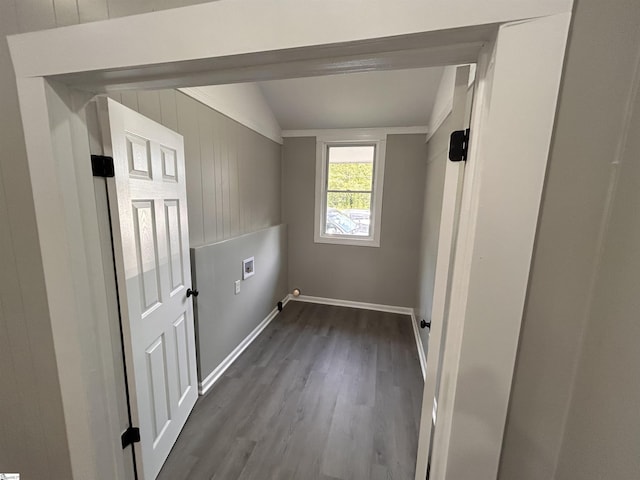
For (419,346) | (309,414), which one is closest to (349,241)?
(419,346)

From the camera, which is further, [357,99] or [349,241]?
[349,241]

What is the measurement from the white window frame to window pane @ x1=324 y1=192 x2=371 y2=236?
65 millimetres

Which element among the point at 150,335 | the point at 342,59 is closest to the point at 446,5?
the point at 342,59

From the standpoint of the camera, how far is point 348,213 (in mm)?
3686

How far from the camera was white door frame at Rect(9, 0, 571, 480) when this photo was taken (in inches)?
20.3

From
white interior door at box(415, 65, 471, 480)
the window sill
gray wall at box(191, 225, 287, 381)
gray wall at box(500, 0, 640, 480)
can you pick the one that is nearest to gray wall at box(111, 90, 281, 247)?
gray wall at box(191, 225, 287, 381)

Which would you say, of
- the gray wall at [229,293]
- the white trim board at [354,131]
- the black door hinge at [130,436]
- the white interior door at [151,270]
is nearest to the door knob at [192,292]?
the white interior door at [151,270]

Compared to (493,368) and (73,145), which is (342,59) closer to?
(493,368)

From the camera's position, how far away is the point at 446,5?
0.52 m

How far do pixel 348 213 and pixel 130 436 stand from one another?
3.09 meters

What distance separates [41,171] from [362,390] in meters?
2.35

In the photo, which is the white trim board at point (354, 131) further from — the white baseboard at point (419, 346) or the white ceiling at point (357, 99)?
the white baseboard at point (419, 346)

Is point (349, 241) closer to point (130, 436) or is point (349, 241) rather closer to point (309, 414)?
point (309, 414)

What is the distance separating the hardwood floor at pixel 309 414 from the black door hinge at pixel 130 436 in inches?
15.5
